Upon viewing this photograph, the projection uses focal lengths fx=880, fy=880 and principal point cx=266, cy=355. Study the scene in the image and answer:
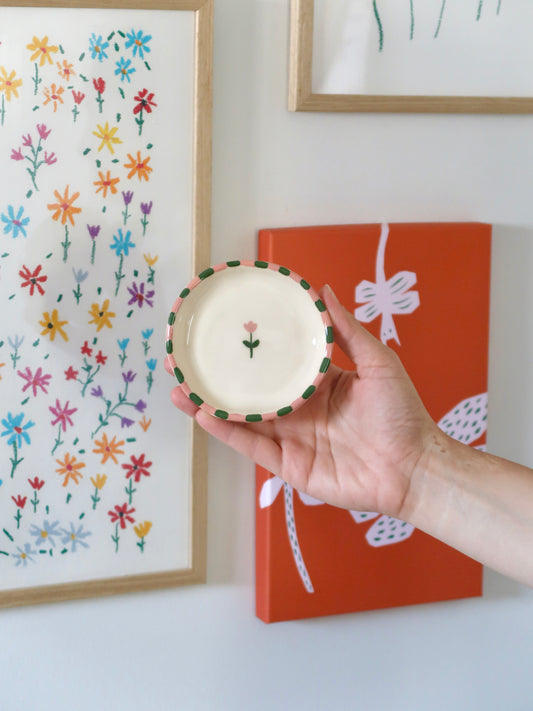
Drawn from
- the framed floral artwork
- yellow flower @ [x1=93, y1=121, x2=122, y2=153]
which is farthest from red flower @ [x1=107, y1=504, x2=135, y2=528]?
yellow flower @ [x1=93, y1=121, x2=122, y2=153]

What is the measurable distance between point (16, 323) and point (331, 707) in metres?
0.71

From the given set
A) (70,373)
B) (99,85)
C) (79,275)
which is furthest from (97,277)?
(99,85)

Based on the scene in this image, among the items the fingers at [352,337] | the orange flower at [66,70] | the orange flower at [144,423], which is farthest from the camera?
the orange flower at [144,423]

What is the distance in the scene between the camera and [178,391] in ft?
3.25

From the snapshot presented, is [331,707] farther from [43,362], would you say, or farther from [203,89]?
[203,89]

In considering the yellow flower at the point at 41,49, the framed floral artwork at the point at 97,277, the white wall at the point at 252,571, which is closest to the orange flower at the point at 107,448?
the framed floral artwork at the point at 97,277

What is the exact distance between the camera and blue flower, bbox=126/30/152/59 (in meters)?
1.04

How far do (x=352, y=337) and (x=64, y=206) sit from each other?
15.3 inches

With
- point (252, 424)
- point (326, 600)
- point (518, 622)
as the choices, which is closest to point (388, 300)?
point (252, 424)

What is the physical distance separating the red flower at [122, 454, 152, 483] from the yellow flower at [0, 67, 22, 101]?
460 millimetres

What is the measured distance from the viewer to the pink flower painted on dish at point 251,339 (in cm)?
96

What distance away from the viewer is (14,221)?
1036 mm

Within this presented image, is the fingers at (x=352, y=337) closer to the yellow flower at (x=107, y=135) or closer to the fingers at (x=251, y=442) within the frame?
the fingers at (x=251, y=442)

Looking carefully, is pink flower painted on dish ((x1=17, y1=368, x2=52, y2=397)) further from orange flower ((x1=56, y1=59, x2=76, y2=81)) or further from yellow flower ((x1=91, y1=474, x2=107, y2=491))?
orange flower ((x1=56, y1=59, x2=76, y2=81))
